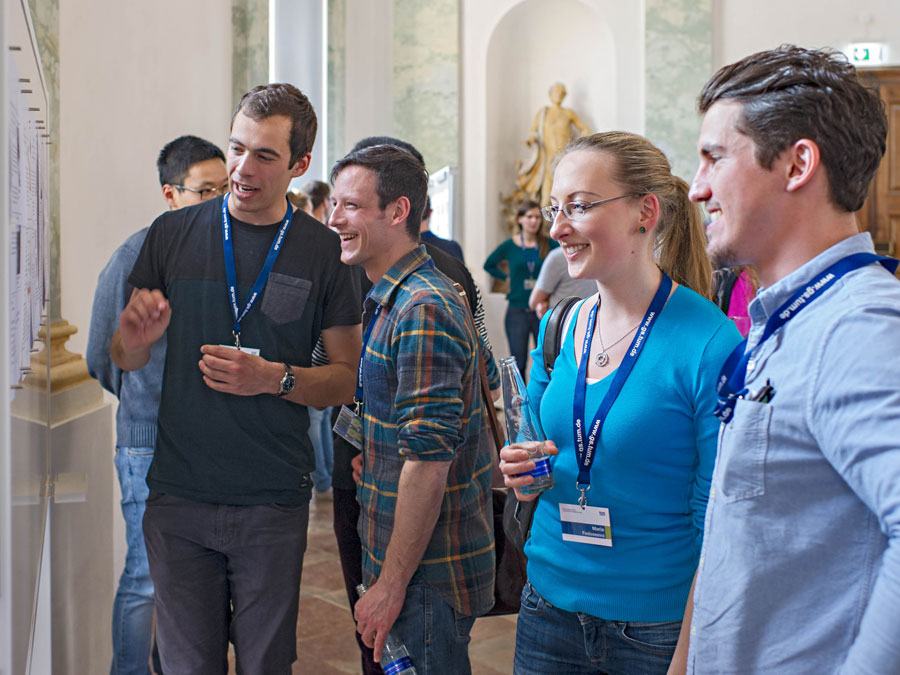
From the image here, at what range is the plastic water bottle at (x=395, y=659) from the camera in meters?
1.95

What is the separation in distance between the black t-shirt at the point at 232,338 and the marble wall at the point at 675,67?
8.57 metres

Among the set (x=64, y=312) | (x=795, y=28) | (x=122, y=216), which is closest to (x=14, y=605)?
(x=64, y=312)

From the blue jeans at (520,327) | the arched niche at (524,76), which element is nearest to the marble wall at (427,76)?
the arched niche at (524,76)

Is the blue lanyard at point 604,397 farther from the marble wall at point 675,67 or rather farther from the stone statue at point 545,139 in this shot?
the stone statue at point 545,139

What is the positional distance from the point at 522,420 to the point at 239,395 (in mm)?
818

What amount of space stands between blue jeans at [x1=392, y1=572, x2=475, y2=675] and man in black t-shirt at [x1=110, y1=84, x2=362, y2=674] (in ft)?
1.44

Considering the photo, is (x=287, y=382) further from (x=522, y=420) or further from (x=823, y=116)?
(x=823, y=116)

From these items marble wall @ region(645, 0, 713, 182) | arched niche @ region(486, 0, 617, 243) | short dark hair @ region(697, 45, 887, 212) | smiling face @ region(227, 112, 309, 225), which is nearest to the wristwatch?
smiling face @ region(227, 112, 309, 225)

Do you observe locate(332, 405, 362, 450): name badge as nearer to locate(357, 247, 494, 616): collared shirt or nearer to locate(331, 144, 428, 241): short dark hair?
locate(357, 247, 494, 616): collared shirt

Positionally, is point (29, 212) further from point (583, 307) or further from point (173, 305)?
point (583, 307)

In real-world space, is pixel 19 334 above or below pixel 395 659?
above

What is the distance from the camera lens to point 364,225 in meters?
2.17

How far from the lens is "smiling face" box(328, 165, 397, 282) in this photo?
2168mm

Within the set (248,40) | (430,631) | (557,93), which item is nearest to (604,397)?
(430,631)
